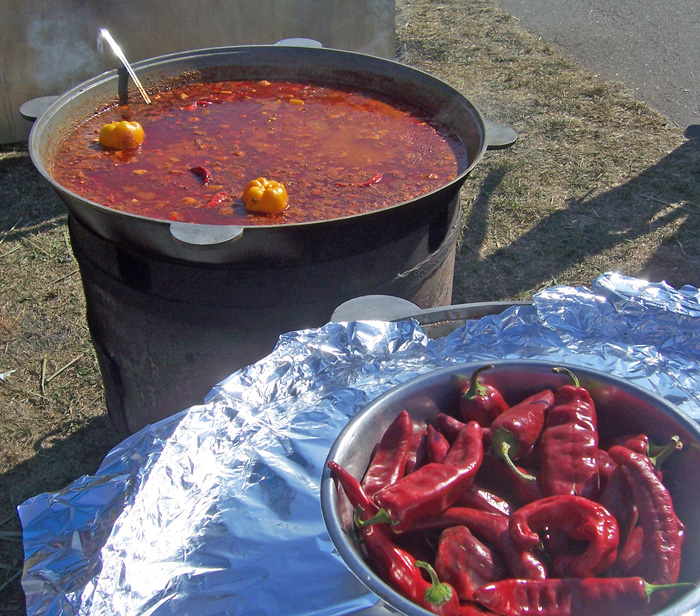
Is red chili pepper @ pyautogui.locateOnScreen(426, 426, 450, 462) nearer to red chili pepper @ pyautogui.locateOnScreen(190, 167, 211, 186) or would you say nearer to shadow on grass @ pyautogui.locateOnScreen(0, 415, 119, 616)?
red chili pepper @ pyautogui.locateOnScreen(190, 167, 211, 186)

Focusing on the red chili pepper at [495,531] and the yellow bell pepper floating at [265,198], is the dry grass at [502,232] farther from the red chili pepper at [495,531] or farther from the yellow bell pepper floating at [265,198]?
the red chili pepper at [495,531]

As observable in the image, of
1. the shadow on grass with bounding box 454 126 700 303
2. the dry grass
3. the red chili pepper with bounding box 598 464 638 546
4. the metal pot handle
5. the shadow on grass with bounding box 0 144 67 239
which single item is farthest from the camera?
the shadow on grass with bounding box 0 144 67 239

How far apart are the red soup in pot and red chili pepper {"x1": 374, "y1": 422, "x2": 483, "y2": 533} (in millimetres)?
1281

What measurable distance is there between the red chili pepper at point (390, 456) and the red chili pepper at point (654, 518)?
490 mm

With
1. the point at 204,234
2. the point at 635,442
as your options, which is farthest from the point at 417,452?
the point at 204,234

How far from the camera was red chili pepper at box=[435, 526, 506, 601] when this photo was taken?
1.42 metres

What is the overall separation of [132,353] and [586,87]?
7.24 meters

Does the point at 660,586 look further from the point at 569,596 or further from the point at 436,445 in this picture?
the point at 436,445

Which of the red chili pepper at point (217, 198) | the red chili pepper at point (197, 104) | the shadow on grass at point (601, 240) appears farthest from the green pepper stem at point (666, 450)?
the shadow on grass at point (601, 240)

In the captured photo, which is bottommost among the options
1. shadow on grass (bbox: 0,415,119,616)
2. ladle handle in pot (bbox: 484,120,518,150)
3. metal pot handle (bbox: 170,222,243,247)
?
shadow on grass (bbox: 0,415,119,616)

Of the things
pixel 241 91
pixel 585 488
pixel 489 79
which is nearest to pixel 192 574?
pixel 585 488

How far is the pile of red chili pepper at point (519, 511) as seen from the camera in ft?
4.51

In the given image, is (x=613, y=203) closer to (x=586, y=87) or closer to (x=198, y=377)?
(x=586, y=87)

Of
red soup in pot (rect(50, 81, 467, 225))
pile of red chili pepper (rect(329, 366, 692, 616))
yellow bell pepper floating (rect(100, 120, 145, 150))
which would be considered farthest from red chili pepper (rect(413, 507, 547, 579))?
yellow bell pepper floating (rect(100, 120, 145, 150))
